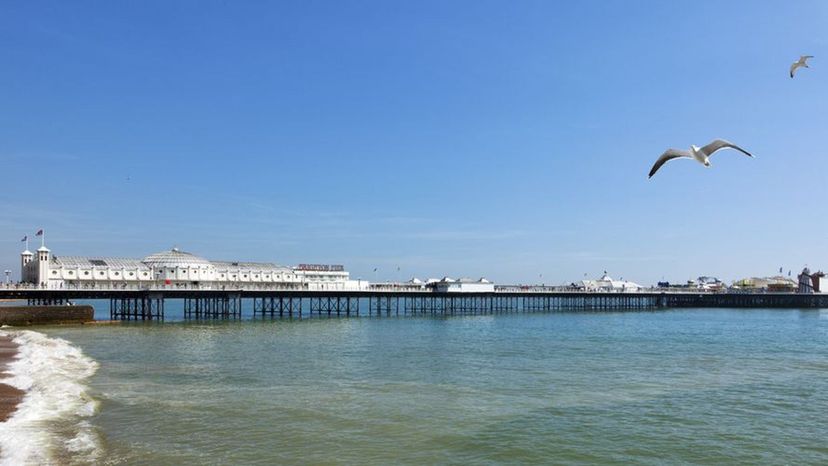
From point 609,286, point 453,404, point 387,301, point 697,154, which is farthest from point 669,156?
point 609,286

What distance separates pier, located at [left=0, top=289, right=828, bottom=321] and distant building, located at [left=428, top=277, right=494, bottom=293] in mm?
960

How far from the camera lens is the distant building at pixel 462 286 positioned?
306ft

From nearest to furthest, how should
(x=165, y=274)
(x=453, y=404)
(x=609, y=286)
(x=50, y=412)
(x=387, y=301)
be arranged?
(x=50, y=412) < (x=453, y=404) < (x=165, y=274) < (x=387, y=301) < (x=609, y=286)

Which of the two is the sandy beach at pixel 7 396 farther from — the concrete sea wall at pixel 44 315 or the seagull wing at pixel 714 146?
the concrete sea wall at pixel 44 315

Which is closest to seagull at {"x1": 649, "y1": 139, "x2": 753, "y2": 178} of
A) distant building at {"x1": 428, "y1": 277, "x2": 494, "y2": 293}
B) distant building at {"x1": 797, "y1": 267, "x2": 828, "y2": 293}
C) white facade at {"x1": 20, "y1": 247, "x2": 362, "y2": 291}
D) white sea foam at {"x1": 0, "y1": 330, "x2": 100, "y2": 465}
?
white sea foam at {"x1": 0, "y1": 330, "x2": 100, "y2": 465}

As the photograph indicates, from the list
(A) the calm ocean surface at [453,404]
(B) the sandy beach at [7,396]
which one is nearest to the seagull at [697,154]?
(A) the calm ocean surface at [453,404]

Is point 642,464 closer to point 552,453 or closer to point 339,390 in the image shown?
point 552,453

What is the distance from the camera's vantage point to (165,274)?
236 ft

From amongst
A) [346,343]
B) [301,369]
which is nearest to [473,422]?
[301,369]

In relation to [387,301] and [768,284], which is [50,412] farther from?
[768,284]

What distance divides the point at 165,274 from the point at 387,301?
27.4 metres

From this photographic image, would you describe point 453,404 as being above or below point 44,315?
below

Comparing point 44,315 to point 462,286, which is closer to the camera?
point 44,315

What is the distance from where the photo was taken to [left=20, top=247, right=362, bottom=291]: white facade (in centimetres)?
6600
